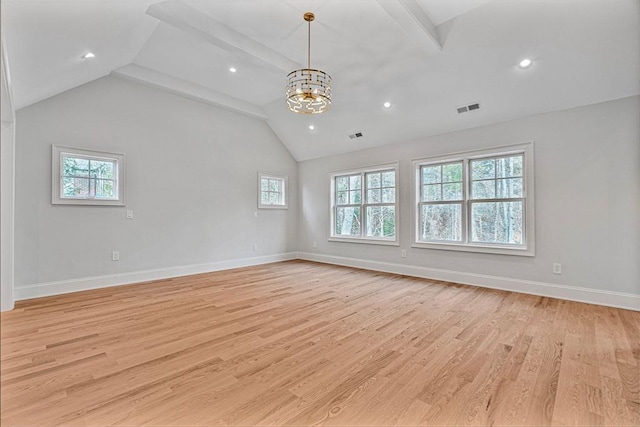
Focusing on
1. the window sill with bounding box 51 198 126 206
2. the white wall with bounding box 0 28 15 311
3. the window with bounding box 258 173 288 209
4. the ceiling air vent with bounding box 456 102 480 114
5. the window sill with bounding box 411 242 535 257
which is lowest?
the window sill with bounding box 411 242 535 257

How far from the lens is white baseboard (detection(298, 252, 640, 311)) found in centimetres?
346

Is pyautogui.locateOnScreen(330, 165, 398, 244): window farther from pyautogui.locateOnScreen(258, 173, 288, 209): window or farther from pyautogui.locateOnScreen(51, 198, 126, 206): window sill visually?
pyautogui.locateOnScreen(51, 198, 126, 206): window sill

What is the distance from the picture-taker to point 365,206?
6070 mm

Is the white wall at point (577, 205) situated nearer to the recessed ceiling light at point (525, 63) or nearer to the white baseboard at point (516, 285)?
the white baseboard at point (516, 285)

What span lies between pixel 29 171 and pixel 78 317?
6.83 feet

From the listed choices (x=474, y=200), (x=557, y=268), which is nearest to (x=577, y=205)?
(x=557, y=268)

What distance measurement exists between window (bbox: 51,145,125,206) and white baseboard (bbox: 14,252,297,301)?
1.09 meters

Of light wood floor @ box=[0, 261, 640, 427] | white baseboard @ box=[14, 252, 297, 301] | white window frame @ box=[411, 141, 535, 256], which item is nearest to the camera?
light wood floor @ box=[0, 261, 640, 427]

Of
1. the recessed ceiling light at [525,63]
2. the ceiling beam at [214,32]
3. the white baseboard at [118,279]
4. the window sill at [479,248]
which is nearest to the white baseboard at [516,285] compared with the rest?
the window sill at [479,248]

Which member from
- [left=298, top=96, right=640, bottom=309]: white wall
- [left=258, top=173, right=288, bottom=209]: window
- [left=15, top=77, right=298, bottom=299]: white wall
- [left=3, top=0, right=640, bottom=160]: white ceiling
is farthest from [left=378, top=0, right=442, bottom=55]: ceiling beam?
[left=258, top=173, right=288, bottom=209]: window

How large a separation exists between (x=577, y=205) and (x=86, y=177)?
21.9 ft

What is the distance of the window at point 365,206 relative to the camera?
569 cm

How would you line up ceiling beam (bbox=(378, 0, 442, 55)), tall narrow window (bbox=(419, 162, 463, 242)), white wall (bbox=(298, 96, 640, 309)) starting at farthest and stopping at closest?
tall narrow window (bbox=(419, 162, 463, 242)) < white wall (bbox=(298, 96, 640, 309)) < ceiling beam (bbox=(378, 0, 442, 55))

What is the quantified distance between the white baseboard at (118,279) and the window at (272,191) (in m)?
1.21
